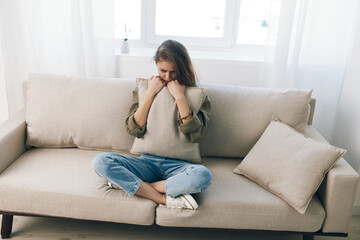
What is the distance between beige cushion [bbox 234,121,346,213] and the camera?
66.8 inches

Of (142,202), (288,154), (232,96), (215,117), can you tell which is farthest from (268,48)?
(142,202)

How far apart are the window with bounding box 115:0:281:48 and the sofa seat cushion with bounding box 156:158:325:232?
1334mm

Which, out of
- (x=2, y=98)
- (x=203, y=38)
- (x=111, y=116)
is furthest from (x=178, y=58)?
(x=2, y=98)

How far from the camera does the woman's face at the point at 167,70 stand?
6.23 ft

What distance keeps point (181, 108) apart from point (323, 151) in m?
0.72

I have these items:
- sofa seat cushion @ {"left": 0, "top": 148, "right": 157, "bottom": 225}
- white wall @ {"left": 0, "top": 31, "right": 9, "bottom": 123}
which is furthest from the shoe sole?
white wall @ {"left": 0, "top": 31, "right": 9, "bottom": 123}

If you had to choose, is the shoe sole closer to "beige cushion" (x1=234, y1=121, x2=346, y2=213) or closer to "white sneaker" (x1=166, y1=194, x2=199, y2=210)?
"white sneaker" (x1=166, y1=194, x2=199, y2=210)

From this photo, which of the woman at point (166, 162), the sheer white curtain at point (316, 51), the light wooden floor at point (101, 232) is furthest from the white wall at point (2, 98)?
the sheer white curtain at point (316, 51)

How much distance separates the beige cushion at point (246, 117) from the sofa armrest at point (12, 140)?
39.9 inches

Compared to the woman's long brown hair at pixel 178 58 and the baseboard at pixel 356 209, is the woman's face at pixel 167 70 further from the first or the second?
the baseboard at pixel 356 209

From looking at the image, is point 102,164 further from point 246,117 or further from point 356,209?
point 356,209

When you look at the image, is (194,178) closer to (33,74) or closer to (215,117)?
(215,117)

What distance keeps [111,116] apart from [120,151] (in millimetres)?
214

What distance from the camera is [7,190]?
1.71 metres
